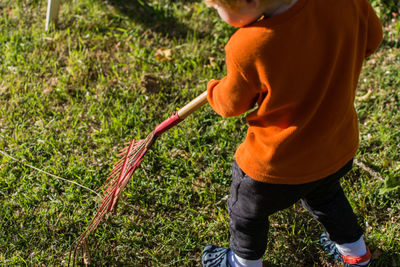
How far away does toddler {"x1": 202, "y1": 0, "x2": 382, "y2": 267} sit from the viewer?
4.61ft

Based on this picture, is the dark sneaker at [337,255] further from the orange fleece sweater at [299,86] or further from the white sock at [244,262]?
the orange fleece sweater at [299,86]

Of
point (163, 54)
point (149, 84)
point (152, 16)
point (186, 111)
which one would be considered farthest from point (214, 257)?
point (152, 16)

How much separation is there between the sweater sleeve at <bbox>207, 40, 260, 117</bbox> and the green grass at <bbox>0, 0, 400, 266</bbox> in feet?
3.70

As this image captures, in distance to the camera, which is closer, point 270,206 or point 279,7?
point 279,7

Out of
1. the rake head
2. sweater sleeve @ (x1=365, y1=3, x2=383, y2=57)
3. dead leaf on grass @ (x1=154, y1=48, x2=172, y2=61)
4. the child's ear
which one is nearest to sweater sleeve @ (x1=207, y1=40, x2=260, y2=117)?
the child's ear

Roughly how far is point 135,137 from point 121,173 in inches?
Answer: 18.5

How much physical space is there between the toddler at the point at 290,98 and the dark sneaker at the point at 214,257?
28cm

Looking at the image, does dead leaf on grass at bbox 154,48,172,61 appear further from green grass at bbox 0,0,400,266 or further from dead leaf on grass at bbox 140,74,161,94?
dead leaf on grass at bbox 140,74,161,94

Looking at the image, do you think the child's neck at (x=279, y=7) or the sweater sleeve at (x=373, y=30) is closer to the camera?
the child's neck at (x=279, y=7)

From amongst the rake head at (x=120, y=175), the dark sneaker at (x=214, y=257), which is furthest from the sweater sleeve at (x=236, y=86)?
the dark sneaker at (x=214, y=257)

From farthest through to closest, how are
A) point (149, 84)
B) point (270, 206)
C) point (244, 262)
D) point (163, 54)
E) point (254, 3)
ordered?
point (163, 54)
point (149, 84)
point (244, 262)
point (270, 206)
point (254, 3)

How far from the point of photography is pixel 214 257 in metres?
2.38

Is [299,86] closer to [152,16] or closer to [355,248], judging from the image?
[355,248]

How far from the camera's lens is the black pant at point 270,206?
1807 millimetres
